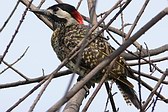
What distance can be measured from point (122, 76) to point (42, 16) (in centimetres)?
127

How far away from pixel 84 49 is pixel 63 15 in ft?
3.26

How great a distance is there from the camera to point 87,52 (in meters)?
4.75

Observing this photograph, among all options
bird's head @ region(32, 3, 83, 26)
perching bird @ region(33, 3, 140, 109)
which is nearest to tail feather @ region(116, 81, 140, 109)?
perching bird @ region(33, 3, 140, 109)

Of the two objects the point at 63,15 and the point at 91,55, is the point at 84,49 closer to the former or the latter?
the point at 91,55

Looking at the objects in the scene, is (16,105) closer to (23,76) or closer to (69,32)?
(23,76)

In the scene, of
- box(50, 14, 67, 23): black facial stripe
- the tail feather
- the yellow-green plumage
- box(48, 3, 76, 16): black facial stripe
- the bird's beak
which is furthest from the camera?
box(50, 14, 67, 23): black facial stripe

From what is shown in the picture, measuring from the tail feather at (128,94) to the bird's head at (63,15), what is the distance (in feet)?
3.49

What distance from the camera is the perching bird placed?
4.50 m

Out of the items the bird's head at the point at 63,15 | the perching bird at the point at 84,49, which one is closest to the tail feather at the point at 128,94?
the perching bird at the point at 84,49

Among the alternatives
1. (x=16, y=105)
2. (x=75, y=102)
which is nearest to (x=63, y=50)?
(x=75, y=102)

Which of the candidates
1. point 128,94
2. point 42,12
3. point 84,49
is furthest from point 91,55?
point 42,12

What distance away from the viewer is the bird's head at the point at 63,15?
17.3ft

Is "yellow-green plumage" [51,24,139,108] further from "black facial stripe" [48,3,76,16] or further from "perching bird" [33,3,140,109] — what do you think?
"black facial stripe" [48,3,76,16]

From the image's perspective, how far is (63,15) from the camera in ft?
17.7
